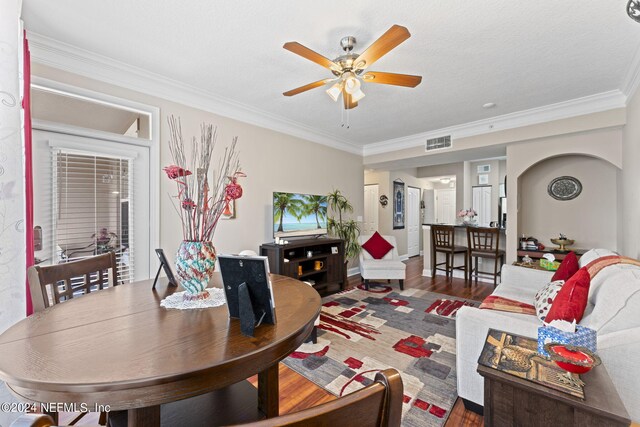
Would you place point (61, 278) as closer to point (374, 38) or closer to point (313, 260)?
point (374, 38)

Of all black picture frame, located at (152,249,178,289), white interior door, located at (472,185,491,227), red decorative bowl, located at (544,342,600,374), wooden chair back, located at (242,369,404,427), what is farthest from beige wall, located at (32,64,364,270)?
white interior door, located at (472,185,491,227)

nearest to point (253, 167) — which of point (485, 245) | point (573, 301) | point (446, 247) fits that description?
point (573, 301)

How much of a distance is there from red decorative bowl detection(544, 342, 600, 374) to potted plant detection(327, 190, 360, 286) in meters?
3.61

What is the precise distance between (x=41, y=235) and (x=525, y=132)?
5474 mm

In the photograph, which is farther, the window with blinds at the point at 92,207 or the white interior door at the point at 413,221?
the white interior door at the point at 413,221

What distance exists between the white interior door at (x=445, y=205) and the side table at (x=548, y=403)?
23.4 feet

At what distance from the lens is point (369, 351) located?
250 cm

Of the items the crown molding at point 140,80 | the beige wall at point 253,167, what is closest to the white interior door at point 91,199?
the beige wall at point 253,167

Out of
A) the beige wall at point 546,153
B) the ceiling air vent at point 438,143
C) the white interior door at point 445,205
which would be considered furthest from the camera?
the white interior door at point 445,205

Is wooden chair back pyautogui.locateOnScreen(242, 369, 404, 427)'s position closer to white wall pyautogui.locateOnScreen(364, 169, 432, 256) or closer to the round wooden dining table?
the round wooden dining table

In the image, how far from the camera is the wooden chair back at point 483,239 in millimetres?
4492

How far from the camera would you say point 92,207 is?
2500 millimetres

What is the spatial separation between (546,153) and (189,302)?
4.63 m

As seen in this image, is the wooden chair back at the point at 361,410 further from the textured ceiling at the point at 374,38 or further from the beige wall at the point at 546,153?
the beige wall at the point at 546,153
